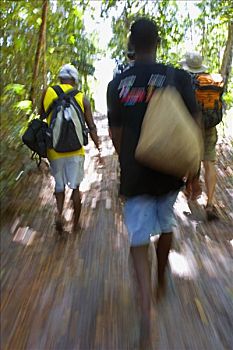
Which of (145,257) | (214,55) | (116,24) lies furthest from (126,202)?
(214,55)

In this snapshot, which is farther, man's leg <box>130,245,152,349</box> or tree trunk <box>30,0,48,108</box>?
tree trunk <box>30,0,48,108</box>

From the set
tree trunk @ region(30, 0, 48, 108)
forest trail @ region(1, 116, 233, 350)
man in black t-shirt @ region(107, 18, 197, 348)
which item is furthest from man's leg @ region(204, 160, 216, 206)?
tree trunk @ region(30, 0, 48, 108)

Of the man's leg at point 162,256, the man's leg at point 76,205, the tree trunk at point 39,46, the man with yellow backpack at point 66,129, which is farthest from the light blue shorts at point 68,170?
the tree trunk at point 39,46

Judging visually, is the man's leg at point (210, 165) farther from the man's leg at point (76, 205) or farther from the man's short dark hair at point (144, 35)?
the man's short dark hair at point (144, 35)

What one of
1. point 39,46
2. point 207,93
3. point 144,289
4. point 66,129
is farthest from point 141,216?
point 39,46

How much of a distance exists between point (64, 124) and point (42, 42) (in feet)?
11.6

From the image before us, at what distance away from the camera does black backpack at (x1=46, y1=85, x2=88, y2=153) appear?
502 cm

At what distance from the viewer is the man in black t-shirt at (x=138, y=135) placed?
311 cm

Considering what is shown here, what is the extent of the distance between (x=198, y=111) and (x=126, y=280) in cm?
172

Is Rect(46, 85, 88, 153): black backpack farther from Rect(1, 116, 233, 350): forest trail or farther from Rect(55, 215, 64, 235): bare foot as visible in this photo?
Rect(1, 116, 233, 350): forest trail

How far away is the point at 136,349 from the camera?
3.10m

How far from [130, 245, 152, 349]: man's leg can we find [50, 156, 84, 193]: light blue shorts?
201 cm

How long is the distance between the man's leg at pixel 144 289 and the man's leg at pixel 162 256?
1.33 ft

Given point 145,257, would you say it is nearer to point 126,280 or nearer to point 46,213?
point 126,280
